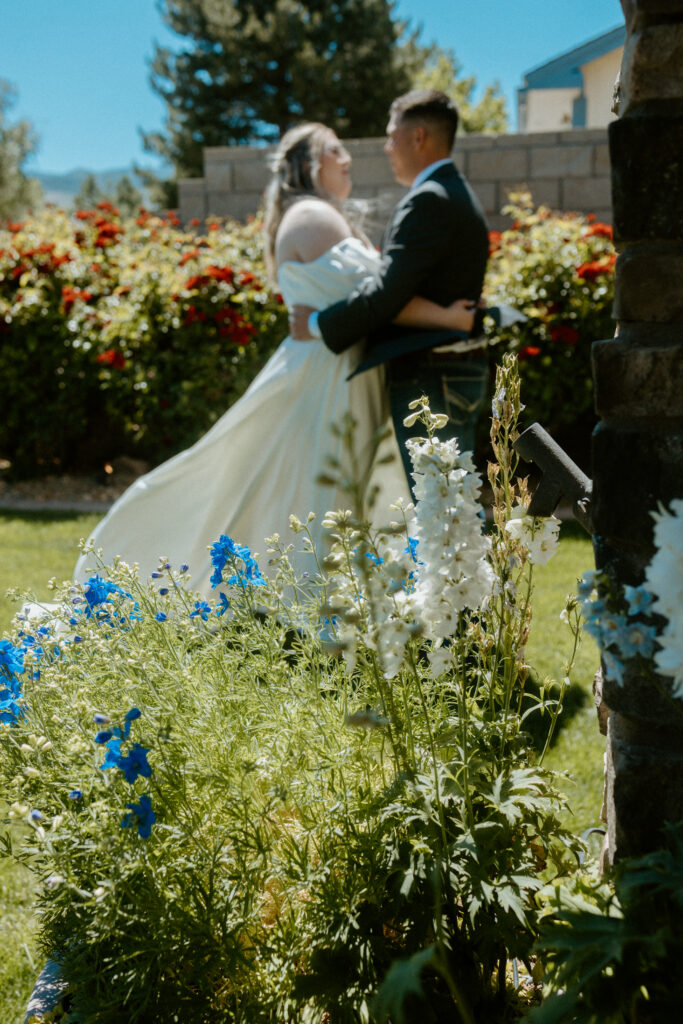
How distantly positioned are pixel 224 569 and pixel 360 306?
168 centimetres

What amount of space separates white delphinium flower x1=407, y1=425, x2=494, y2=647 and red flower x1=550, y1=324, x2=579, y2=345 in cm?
528

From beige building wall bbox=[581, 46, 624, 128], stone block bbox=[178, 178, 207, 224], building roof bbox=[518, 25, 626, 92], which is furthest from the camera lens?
beige building wall bbox=[581, 46, 624, 128]

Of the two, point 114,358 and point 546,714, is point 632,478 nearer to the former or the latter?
point 546,714

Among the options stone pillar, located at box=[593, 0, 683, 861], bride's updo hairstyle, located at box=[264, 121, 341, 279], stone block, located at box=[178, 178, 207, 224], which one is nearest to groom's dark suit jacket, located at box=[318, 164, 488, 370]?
bride's updo hairstyle, located at box=[264, 121, 341, 279]

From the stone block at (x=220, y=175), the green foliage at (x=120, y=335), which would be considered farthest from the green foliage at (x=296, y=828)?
the stone block at (x=220, y=175)

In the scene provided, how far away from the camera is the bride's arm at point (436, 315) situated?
3.30 metres

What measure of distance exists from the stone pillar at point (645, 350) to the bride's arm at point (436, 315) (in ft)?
6.45

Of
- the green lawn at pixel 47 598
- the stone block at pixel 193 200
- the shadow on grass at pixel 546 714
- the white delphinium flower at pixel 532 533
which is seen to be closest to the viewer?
the white delphinium flower at pixel 532 533

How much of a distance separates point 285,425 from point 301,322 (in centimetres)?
40

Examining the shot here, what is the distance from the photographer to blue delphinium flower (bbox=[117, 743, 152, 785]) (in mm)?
1253

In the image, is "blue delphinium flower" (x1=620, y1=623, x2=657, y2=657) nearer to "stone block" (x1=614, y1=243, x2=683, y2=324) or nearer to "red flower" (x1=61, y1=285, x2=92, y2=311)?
"stone block" (x1=614, y1=243, x2=683, y2=324)

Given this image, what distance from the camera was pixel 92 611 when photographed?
5.81ft

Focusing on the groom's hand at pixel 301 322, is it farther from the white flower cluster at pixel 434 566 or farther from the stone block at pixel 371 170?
the stone block at pixel 371 170

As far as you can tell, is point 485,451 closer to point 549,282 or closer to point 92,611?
point 549,282
